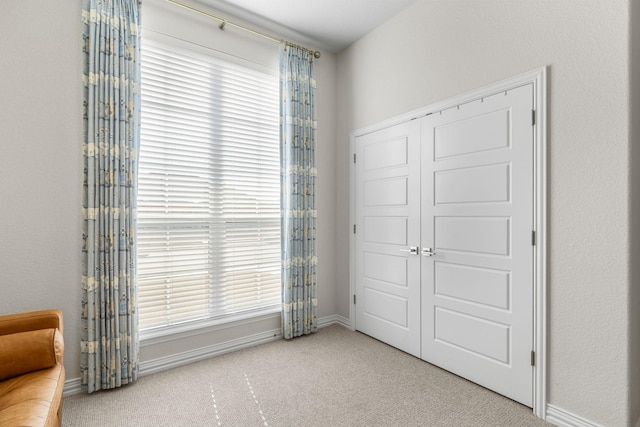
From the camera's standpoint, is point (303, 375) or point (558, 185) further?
point (303, 375)

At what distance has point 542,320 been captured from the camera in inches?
78.4

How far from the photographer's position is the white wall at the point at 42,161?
2066 millimetres

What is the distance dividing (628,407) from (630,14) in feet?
6.75

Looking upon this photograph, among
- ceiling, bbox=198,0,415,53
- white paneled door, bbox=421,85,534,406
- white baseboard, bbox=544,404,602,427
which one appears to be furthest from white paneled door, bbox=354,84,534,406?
ceiling, bbox=198,0,415,53

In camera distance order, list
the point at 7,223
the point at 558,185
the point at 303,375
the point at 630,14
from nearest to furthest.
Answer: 1. the point at 630,14
2. the point at 558,185
3. the point at 7,223
4. the point at 303,375

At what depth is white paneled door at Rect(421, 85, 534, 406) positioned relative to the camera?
2.10 meters

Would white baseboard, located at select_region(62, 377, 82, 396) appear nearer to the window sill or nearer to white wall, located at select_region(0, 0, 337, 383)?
white wall, located at select_region(0, 0, 337, 383)

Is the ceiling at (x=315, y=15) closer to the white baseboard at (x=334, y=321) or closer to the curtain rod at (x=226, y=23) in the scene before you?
the curtain rod at (x=226, y=23)

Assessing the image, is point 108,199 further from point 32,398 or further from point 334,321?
point 334,321

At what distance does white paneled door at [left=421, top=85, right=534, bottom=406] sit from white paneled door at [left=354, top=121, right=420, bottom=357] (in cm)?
12

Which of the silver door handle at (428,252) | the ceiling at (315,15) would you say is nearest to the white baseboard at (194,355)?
the silver door handle at (428,252)

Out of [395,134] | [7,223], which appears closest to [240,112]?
[395,134]

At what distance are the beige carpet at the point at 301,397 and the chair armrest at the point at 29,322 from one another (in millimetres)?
615

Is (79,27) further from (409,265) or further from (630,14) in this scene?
(630,14)
